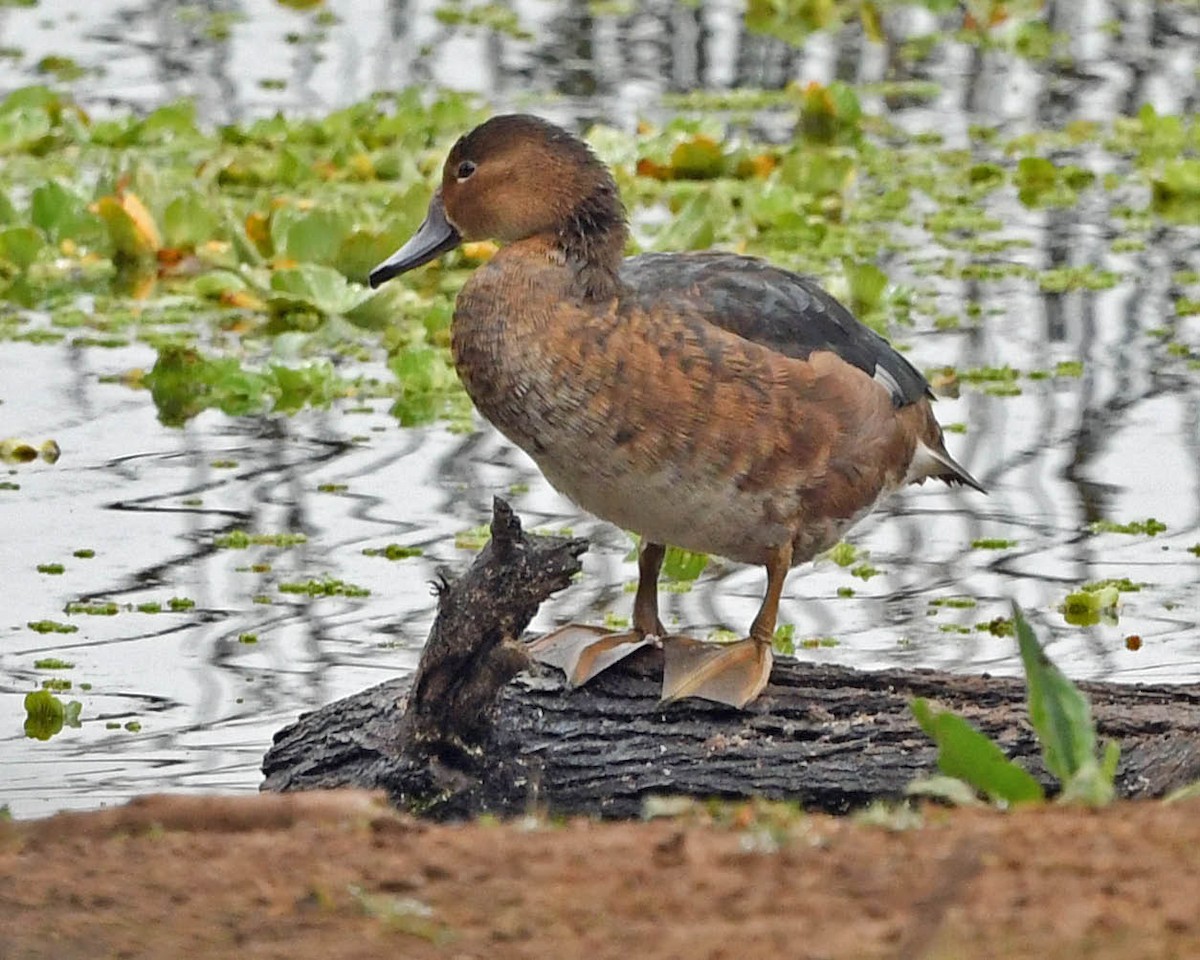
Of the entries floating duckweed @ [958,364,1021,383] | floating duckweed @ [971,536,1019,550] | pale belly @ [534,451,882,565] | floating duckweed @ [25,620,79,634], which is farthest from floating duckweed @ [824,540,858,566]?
Result: floating duckweed @ [25,620,79,634]

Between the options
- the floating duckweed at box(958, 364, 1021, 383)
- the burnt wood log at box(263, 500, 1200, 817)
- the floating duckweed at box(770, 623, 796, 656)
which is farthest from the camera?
the floating duckweed at box(958, 364, 1021, 383)

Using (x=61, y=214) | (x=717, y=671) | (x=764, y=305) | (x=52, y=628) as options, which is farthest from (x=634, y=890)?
(x=61, y=214)

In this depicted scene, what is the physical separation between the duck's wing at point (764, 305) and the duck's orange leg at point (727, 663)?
46 cm

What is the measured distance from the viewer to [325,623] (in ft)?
20.1

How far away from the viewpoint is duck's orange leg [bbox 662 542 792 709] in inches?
191

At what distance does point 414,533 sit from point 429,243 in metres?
1.47

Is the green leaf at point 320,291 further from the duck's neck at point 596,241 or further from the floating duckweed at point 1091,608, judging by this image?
the duck's neck at point 596,241

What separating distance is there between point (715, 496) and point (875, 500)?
22.5 inches

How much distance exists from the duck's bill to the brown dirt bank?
2.19m

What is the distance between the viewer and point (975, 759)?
3863 mm

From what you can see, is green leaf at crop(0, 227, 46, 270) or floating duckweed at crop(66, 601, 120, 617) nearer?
floating duckweed at crop(66, 601, 120, 617)

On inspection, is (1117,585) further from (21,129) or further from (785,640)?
(21,129)

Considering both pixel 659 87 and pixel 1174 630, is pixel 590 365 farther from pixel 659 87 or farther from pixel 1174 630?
pixel 659 87

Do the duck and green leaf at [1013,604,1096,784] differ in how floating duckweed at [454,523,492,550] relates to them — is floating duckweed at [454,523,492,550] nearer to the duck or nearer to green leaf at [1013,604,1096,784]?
the duck
